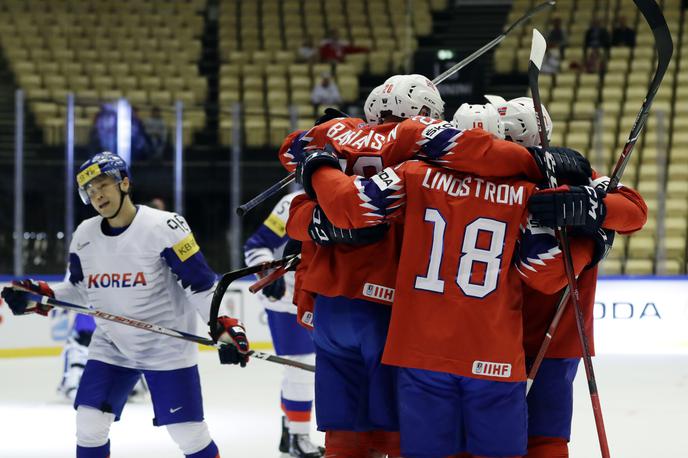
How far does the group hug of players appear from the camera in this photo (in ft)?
8.05

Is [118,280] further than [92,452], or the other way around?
[118,280]

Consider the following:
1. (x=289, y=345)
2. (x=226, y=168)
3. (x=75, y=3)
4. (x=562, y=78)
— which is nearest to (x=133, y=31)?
(x=75, y=3)

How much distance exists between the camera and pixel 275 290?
14.2 feet

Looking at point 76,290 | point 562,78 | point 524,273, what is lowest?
point 76,290

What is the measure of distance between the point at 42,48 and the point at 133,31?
0.94m

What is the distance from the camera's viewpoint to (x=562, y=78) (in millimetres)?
10633

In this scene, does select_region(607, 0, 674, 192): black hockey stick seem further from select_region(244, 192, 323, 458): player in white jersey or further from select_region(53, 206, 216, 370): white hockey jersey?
select_region(244, 192, 323, 458): player in white jersey

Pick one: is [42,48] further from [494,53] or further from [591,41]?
[591,41]

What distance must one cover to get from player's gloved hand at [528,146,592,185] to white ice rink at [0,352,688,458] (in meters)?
2.28

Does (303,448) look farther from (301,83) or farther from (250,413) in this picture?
(301,83)

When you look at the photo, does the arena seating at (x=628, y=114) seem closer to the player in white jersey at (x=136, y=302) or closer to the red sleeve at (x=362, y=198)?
the player in white jersey at (x=136, y=302)

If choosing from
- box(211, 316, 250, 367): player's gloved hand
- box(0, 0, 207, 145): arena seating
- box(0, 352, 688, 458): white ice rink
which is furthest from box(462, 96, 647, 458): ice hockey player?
box(0, 0, 207, 145): arena seating

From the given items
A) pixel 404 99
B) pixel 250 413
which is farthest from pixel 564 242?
pixel 250 413

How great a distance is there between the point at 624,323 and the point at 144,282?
4902 millimetres
